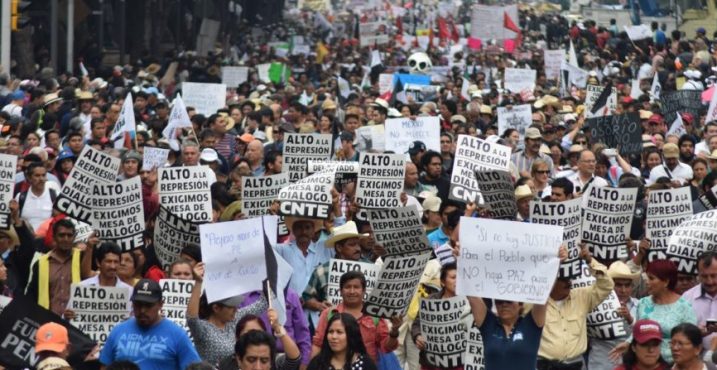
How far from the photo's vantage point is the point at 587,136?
2108 cm

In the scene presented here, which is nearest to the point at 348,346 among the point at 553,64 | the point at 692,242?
the point at 692,242

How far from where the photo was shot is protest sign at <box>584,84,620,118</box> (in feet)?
78.1

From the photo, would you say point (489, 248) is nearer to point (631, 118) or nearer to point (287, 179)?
point (287, 179)

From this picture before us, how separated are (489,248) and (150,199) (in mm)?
4713

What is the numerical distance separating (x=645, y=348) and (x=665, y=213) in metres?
3.53

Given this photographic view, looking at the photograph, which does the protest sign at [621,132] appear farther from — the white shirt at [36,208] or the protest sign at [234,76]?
the protest sign at [234,76]

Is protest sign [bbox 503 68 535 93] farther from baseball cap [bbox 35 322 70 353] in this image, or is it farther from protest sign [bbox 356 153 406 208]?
baseball cap [bbox 35 322 70 353]

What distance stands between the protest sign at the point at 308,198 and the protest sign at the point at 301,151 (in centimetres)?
245

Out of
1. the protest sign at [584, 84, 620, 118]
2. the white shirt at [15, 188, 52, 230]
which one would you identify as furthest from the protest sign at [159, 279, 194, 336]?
the protest sign at [584, 84, 620, 118]

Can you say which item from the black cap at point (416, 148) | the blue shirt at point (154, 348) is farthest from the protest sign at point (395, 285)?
the black cap at point (416, 148)

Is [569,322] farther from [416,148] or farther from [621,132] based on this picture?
[621,132]

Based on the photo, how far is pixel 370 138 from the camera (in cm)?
2111

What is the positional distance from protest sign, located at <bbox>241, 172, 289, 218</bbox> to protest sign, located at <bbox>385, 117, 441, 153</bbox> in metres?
5.81

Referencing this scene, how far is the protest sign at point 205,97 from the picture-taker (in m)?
26.7
